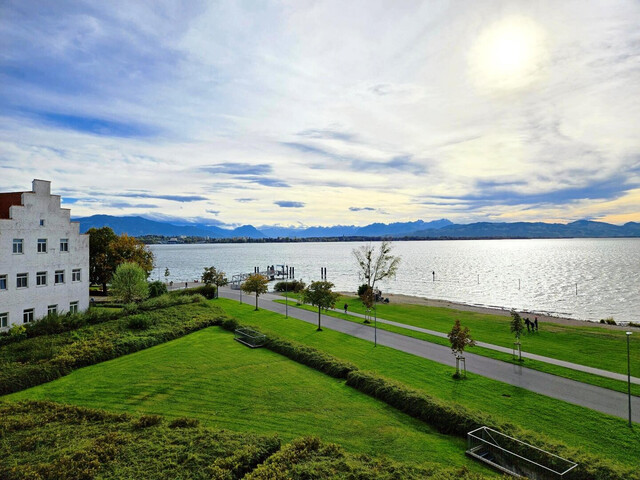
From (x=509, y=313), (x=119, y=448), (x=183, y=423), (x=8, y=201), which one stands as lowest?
(x=509, y=313)

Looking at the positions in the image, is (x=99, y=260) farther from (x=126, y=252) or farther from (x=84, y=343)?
(x=84, y=343)

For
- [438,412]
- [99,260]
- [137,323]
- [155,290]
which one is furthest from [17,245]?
[438,412]

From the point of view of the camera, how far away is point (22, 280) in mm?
32156

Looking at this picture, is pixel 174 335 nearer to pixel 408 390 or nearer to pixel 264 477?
pixel 408 390

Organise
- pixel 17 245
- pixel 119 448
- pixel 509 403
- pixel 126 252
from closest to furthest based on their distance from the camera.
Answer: pixel 119 448 → pixel 509 403 → pixel 17 245 → pixel 126 252

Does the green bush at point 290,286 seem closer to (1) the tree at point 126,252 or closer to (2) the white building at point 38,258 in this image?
(1) the tree at point 126,252

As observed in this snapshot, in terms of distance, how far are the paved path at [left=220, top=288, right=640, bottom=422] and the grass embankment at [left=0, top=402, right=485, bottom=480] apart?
12.7 meters

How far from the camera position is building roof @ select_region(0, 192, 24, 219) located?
33125mm

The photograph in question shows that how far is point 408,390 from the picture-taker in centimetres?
1962

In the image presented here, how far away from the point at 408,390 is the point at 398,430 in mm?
3112

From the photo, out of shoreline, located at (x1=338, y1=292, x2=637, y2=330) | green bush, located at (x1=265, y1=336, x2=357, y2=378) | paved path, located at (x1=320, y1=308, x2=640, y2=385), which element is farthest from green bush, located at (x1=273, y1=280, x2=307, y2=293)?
green bush, located at (x1=265, y1=336, x2=357, y2=378)

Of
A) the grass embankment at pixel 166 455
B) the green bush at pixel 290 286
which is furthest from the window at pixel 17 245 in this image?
the green bush at pixel 290 286

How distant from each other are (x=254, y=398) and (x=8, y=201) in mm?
30632

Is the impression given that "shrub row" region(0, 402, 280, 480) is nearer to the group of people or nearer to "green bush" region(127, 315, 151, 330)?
"green bush" region(127, 315, 151, 330)
